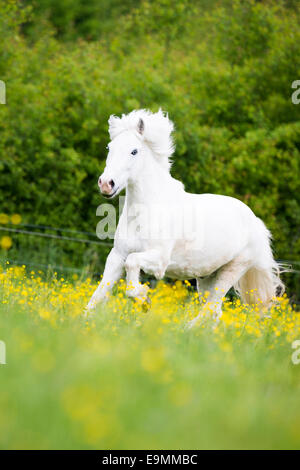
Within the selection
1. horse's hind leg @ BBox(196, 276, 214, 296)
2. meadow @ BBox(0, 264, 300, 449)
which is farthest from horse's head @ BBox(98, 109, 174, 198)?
horse's hind leg @ BBox(196, 276, 214, 296)

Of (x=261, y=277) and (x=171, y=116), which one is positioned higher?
(x=171, y=116)

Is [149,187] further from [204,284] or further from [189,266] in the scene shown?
[204,284]

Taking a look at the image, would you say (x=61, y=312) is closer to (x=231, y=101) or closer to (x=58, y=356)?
(x=58, y=356)

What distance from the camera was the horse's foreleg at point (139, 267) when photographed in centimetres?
554

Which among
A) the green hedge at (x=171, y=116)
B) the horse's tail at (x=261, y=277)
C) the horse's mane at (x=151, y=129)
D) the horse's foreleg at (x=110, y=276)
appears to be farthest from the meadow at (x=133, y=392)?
the green hedge at (x=171, y=116)

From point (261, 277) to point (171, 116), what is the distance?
6.35 meters

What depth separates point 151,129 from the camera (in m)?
6.05

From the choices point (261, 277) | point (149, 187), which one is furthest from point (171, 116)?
point (149, 187)

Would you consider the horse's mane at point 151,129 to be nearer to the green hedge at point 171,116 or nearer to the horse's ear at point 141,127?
the horse's ear at point 141,127

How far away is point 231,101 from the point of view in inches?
623

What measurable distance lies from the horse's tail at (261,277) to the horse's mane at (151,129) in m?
1.87

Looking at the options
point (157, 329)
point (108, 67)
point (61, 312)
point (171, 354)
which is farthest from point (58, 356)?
point (108, 67)

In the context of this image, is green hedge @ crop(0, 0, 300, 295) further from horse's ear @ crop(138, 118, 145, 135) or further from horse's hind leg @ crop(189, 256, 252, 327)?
horse's ear @ crop(138, 118, 145, 135)
